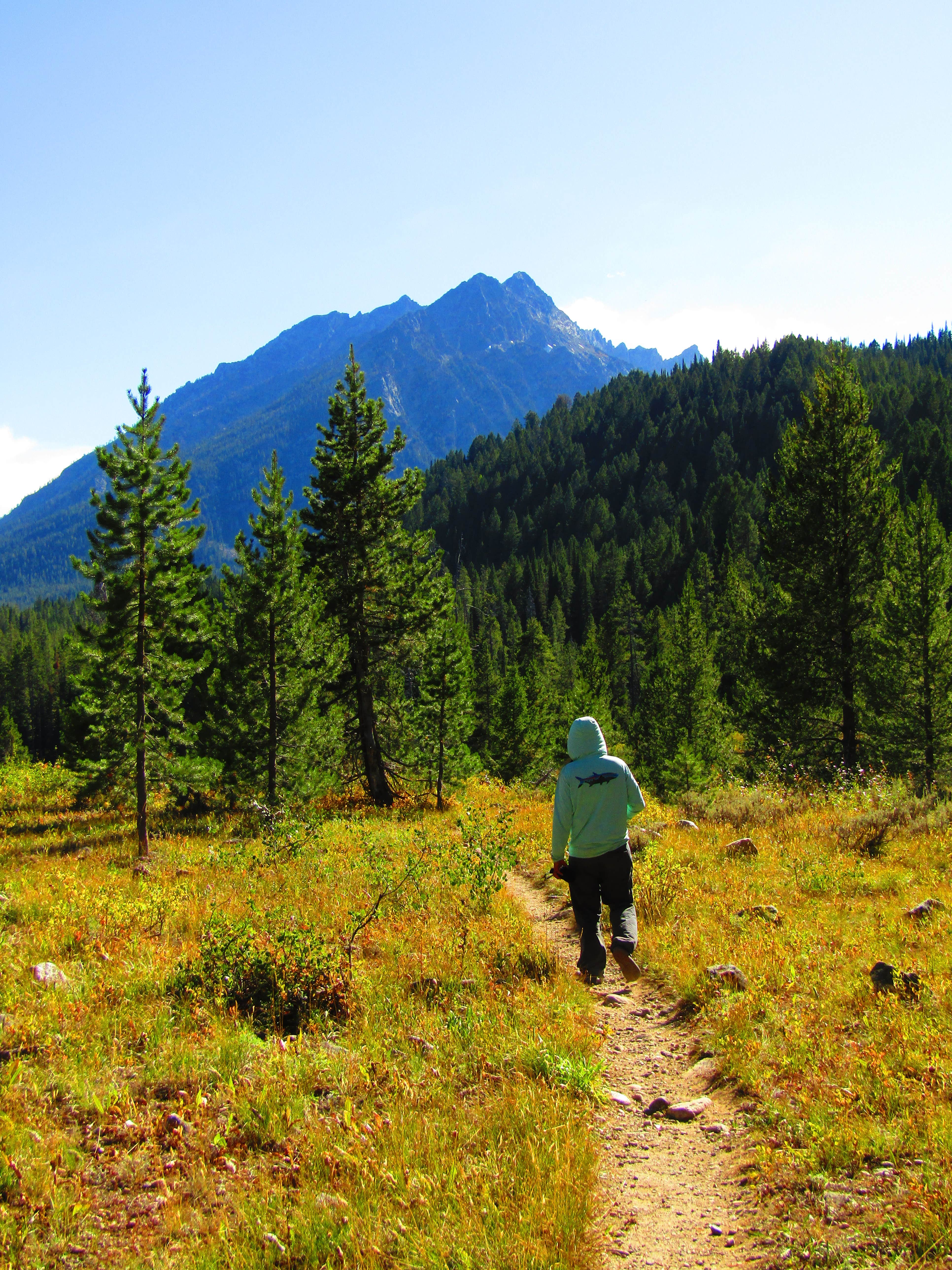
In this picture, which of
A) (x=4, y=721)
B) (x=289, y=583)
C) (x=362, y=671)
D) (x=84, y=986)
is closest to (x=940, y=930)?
(x=84, y=986)

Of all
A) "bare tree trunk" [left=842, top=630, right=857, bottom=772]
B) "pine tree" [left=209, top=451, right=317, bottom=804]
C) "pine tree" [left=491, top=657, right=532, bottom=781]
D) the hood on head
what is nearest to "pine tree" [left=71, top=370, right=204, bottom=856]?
"pine tree" [left=209, top=451, right=317, bottom=804]

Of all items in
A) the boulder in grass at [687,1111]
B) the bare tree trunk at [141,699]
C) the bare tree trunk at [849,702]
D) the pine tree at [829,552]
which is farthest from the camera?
the bare tree trunk at [849,702]

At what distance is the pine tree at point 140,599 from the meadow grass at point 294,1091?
734 cm

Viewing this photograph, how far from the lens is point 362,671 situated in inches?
855

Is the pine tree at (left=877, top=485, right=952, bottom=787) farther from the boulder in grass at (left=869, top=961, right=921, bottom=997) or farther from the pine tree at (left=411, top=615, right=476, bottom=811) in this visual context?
the boulder in grass at (left=869, top=961, right=921, bottom=997)

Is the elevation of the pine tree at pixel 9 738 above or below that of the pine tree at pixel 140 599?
below

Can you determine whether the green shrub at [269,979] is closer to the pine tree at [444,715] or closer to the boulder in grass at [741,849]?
the boulder in grass at [741,849]

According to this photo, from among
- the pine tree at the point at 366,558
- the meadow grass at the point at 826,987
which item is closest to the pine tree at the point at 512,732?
the pine tree at the point at 366,558

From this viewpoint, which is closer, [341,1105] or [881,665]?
[341,1105]

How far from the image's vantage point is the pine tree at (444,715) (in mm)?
23812

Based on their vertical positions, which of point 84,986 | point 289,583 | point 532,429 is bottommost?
point 84,986

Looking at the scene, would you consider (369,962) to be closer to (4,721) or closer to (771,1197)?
(771,1197)

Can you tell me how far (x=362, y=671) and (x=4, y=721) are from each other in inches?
3264

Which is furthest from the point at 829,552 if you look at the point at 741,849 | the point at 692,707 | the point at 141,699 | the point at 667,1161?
the point at 692,707
